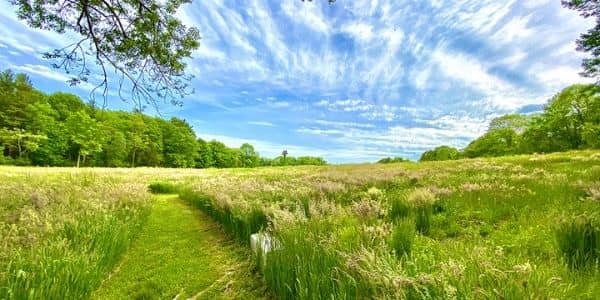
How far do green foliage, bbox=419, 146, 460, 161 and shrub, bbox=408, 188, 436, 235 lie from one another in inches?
3312

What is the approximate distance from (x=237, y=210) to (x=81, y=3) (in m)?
7.78

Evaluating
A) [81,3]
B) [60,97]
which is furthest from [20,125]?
[81,3]

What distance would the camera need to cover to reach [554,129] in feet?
163

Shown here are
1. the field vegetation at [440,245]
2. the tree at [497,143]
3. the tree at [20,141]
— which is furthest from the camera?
the tree at [497,143]

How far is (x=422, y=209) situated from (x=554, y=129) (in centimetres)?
6004

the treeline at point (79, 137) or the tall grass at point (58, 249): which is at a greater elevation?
the treeline at point (79, 137)

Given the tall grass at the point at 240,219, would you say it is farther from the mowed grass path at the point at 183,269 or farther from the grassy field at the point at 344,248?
the mowed grass path at the point at 183,269

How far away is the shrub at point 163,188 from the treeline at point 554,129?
46735mm

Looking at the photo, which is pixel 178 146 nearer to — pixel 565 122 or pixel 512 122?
pixel 512 122

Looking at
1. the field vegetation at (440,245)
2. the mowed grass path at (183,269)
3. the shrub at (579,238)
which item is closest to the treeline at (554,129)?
the field vegetation at (440,245)

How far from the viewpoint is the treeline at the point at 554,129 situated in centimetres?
4224

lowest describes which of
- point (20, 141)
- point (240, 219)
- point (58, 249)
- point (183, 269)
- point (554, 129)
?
point (183, 269)

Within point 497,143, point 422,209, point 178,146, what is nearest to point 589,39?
point 422,209

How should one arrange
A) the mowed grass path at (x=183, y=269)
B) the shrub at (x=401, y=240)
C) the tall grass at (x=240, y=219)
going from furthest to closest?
1. the tall grass at (x=240, y=219)
2. the mowed grass path at (x=183, y=269)
3. the shrub at (x=401, y=240)
